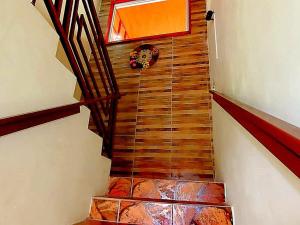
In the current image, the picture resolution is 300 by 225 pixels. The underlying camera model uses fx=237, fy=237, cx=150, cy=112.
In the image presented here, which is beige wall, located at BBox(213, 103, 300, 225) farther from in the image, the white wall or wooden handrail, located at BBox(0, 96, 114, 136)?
wooden handrail, located at BBox(0, 96, 114, 136)

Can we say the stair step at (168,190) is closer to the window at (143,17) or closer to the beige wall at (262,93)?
the beige wall at (262,93)

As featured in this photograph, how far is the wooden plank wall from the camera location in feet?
9.47

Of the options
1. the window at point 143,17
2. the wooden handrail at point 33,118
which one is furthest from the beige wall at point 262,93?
the window at point 143,17

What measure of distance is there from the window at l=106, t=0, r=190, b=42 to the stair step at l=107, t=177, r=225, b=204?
2.60m

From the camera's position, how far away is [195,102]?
3211 millimetres

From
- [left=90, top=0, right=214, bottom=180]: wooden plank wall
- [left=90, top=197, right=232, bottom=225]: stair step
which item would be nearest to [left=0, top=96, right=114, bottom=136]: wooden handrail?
[left=90, top=197, right=232, bottom=225]: stair step

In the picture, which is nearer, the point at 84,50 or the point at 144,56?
the point at 84,50

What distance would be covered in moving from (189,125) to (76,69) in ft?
5.54

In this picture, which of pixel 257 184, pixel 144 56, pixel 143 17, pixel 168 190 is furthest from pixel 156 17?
pixel 257 184

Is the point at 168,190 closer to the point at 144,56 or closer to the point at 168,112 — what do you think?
the point at 168,112

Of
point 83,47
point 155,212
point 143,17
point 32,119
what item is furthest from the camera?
point 143,17

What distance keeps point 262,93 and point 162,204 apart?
46.6 inches

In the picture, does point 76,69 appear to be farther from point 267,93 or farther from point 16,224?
point 267,93

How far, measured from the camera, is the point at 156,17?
16.6ft
